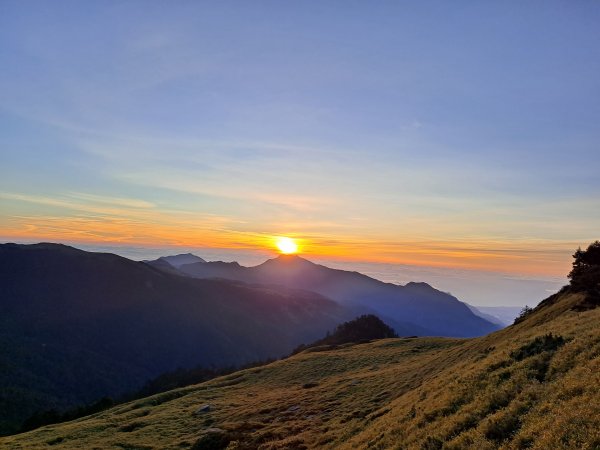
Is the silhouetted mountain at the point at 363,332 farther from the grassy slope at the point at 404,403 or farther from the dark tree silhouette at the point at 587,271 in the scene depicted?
the dark tree silhouette at the point at 587,271

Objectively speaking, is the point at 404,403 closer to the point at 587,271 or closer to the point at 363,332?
the point at 587,271

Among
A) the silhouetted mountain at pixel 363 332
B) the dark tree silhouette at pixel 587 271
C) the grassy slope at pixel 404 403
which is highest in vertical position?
the dark tree silhouette at pixel 587 271

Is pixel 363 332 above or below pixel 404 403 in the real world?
below

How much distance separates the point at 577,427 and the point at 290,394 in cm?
4476

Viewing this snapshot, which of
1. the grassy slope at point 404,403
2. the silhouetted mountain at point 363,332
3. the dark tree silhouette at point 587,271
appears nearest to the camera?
the grassy slope at point 404,403

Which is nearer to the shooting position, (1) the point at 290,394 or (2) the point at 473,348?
(2) the point at 473,348

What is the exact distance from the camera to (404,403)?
31234 millimetres

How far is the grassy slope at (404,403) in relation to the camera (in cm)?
1689

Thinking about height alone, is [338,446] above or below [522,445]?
below

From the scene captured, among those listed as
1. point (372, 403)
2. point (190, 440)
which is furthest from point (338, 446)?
point (190, 440)

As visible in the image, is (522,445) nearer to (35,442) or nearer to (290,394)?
(290,394)

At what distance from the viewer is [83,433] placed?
53625 mm

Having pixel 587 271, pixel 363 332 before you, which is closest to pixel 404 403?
pixel 587 271

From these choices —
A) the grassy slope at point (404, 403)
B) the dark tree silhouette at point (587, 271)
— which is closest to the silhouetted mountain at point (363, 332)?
the grassy slope at point (404, 403)
